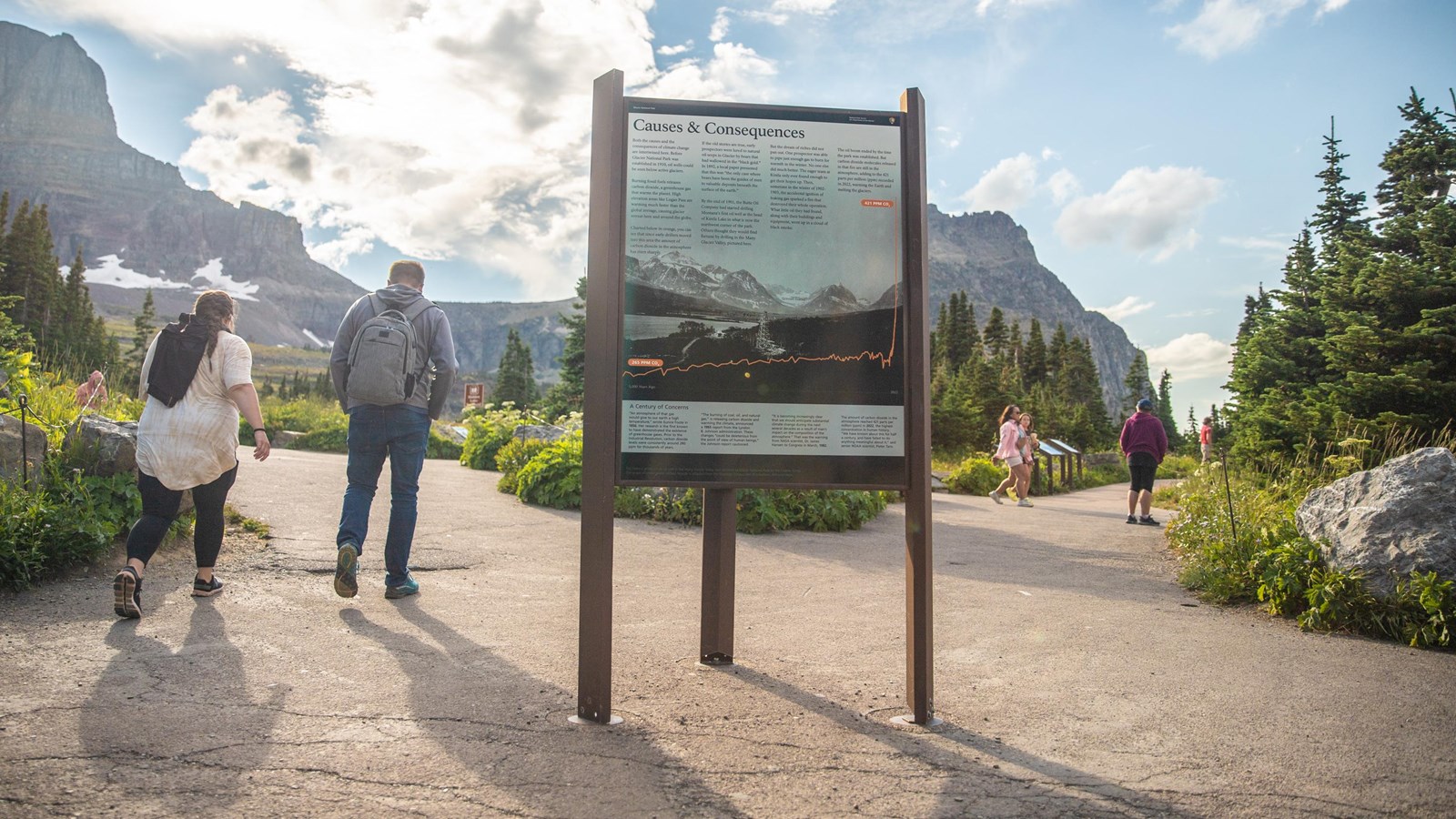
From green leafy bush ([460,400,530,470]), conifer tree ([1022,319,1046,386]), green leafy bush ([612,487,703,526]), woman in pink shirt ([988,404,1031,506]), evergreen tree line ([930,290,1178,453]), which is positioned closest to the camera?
green leafy bush ([612,487,703,526])

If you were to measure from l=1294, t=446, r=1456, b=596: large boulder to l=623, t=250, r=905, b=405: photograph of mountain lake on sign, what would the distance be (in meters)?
3.61

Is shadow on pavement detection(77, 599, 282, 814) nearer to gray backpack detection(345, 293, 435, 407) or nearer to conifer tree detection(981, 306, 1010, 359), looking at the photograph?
gray backpack detection(345, 293, 435, 407)

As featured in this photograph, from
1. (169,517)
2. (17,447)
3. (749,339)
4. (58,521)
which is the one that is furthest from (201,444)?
(749,339)

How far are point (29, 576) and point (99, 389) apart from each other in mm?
5152

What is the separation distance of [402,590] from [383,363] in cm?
141

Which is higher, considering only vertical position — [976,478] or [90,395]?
[90,395]

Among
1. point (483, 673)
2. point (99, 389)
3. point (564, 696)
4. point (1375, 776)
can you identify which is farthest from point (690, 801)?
point (99, 389)

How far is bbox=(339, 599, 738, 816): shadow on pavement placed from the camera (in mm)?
2699

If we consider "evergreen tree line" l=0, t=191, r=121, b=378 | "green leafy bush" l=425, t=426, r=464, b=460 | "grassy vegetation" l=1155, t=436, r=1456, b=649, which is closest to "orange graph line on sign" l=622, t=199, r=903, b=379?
"grassy vegetation" l=1155, t=436, r=1456, b=649

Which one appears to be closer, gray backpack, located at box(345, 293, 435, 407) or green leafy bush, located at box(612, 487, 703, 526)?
gray backpack, located at box(345, 293, 435, 407)

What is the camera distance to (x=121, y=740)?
9.68 ft

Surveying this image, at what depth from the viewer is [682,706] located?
12.1 feet

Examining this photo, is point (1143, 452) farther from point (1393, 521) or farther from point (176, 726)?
point (176, 726)

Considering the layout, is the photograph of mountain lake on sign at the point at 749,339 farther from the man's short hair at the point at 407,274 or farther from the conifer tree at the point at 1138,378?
the conifer tree at the point at 1138,378
